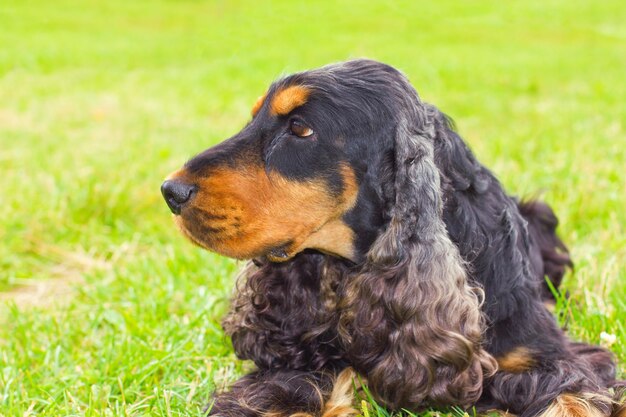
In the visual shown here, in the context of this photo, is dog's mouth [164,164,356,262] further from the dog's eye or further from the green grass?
the green grass

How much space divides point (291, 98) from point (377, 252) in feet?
2.05

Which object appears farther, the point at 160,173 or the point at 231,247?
the point at 160,173

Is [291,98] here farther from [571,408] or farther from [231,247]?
[571,408]

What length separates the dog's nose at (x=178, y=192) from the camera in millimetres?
2779

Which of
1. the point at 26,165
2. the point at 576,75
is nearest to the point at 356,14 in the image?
the point at 576,75

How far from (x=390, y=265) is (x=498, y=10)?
20323 millimetres

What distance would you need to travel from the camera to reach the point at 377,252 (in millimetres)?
2828

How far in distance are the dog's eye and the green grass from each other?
0.52m

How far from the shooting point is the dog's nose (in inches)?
109

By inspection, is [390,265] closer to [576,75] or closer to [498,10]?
[576,75]

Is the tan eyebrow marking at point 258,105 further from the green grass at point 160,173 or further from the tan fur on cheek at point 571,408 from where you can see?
the tan fur on cheek at point 571,408

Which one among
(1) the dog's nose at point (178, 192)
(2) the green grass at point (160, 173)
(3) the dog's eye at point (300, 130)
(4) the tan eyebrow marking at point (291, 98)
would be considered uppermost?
(4) the tan eyebrow marking at point (291, 98)

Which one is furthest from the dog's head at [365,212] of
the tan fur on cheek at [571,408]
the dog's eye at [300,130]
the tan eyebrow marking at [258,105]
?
the tan fur on cheek at [571,408]

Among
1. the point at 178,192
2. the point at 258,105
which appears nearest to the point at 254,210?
the point at 178,192
